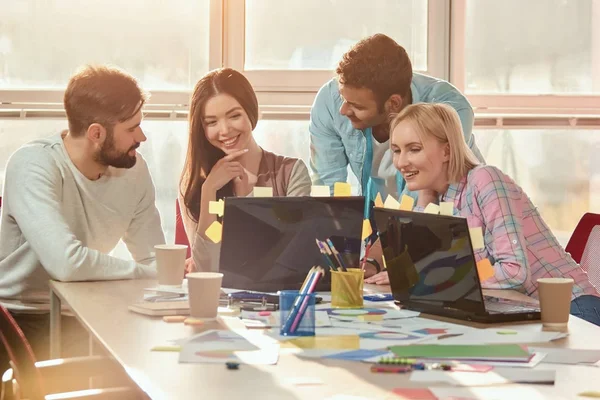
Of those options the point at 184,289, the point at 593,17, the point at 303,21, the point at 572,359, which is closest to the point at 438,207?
the point at 184,289

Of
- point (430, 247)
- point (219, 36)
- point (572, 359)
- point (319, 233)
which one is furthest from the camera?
point (219, 36)

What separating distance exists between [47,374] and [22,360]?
0.37m

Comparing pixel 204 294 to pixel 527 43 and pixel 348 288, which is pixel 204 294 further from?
pixel 527 43

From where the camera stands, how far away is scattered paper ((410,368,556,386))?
1401 mm

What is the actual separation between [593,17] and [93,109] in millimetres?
2392

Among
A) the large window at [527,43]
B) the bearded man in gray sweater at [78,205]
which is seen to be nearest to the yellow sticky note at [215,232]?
the bearded man in gray sweater at [78,205]

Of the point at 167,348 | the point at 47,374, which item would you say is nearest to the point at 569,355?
the point at 167,348

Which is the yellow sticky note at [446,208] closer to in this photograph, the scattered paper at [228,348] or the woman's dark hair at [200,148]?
the scattered paper at [228,348]

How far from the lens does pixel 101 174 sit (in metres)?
2.89

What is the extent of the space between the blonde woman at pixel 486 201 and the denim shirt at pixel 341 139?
54cm

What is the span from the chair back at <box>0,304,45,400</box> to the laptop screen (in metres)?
0.86

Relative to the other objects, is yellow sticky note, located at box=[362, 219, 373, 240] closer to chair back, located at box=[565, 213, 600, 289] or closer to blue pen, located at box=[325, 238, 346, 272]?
blue pen, located at box=[325, 238, 346, 272]

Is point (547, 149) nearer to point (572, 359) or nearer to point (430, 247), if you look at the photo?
point (430, 247)

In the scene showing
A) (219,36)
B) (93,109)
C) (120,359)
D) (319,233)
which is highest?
(219,36)
